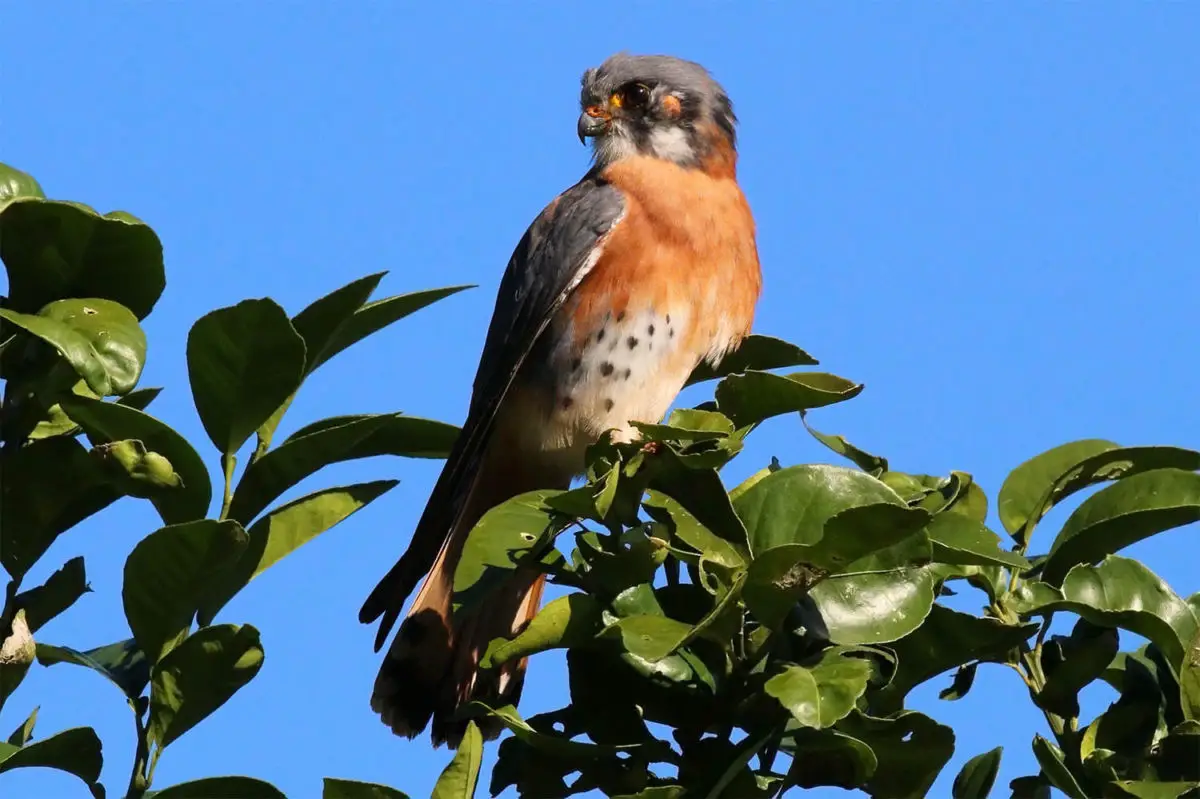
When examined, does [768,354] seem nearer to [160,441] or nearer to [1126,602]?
[1126,602]

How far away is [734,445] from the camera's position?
7.37 ft

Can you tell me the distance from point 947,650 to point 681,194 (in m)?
2.43

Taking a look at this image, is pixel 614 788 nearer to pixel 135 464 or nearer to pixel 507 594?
pixel 135 464

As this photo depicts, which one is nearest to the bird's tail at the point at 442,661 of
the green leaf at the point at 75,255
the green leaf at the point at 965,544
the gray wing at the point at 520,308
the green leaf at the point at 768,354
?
the gray wing at the point at 520,308

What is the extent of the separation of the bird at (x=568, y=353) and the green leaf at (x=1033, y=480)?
5.09 ft

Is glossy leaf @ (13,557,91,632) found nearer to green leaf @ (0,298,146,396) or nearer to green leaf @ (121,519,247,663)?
green leaf @ (121,519,247,663)

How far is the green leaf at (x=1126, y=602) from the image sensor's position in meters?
2.22

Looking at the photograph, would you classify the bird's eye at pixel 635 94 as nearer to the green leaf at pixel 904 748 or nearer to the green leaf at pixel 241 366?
the green leaf at pixel 241 366

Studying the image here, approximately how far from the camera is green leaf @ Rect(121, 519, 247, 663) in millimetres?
2062

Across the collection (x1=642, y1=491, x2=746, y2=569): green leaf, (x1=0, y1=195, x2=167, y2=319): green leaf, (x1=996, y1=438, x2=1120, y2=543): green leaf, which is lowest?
(x1=642, y1=491, x2=746, y2=569): green leaf

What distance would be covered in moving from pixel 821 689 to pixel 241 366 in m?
1.01

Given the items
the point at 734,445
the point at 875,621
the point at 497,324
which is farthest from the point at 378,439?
the point at 497,324

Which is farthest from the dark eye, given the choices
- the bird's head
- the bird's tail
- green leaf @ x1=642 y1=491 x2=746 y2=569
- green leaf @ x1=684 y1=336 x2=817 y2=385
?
green leaf @ x1=642 y1=491 x2=746 y2=569

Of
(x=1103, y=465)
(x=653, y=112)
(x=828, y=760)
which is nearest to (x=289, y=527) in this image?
(x=828, y=760)
